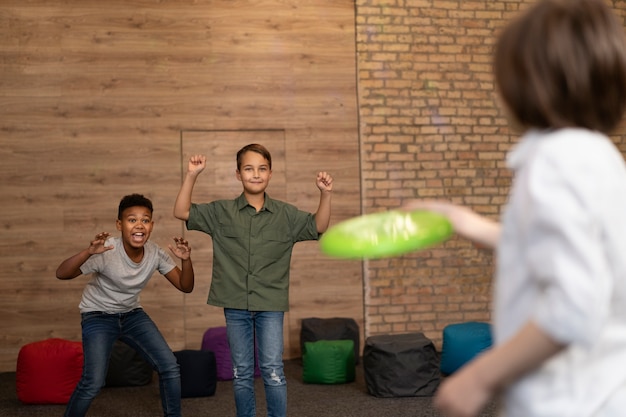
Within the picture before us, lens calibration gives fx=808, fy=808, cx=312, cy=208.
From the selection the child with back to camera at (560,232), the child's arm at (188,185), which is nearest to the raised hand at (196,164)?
the child's arm at (188,185)

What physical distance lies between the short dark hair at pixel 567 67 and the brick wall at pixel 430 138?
621cm

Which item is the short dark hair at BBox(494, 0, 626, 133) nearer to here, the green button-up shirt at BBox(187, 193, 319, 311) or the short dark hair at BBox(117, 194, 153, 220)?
the green button-up shirt at BBox(187, 193, 319, 311)

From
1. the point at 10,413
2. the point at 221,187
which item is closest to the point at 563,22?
the point at 10,413

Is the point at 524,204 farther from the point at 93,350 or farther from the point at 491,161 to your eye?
the point at 491,161

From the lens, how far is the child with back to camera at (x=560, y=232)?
991mm

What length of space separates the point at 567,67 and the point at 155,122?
621cm

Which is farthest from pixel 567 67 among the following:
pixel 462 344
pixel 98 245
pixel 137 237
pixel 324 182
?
pixel 462 344

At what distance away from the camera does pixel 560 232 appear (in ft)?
3.26

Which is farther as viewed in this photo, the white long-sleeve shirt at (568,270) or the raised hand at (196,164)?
the raised hand at (196,164)

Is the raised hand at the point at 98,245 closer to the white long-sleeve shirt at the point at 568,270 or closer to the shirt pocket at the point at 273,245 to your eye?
the shirt pocket at the point at 273,245

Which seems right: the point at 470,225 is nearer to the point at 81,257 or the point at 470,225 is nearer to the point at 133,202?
the point at 81,257

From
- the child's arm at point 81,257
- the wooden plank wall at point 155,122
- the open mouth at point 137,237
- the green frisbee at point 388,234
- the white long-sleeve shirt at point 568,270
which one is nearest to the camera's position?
the white long-sleeve shirt at point 568,270

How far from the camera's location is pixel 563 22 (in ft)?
3.58

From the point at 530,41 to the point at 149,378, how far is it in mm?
5548
